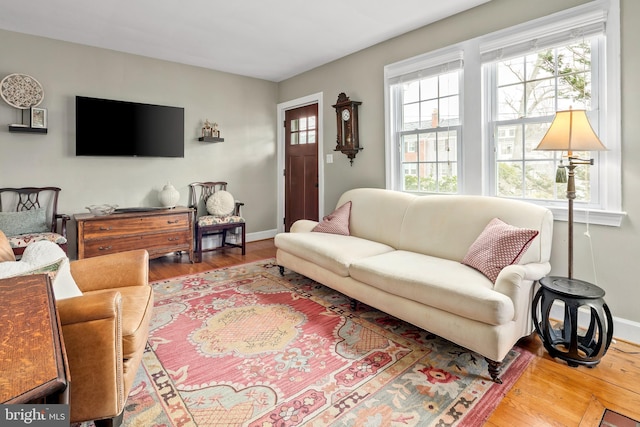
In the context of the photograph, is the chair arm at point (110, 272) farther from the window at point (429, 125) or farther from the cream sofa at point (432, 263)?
the window at point (429, 125)

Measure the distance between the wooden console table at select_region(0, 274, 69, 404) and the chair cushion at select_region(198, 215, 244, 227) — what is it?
11.0 ft

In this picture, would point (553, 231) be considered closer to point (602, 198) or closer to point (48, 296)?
point (602, 198)

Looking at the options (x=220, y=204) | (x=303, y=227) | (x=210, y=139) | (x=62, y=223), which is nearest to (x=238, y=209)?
(x=220, y=204)

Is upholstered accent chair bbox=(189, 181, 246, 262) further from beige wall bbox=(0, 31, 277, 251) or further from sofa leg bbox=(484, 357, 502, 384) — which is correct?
sofa leg bbox=(484, 357, 502, 384)

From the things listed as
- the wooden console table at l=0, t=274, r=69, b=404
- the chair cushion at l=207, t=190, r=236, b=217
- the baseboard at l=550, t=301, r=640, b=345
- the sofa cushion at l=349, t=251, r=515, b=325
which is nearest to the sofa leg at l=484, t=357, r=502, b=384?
the sofa cushion at l=349, t=251, r=515, b=325

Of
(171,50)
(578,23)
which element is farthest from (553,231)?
(171,50)

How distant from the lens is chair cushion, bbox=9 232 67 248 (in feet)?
10.6

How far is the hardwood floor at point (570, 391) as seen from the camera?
164 cm

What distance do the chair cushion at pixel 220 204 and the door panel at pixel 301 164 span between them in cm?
107

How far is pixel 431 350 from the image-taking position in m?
2.24

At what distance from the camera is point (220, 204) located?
4.75 metres

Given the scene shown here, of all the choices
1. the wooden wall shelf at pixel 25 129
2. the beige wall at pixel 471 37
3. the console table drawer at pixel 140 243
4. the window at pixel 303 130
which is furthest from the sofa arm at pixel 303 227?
the wooden wall shelf at pixel 25 129

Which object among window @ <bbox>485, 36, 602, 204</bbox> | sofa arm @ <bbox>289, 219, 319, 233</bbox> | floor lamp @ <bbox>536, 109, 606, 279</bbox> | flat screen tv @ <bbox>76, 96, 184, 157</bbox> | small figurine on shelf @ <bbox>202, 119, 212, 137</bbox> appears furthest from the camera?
small figurine on shelf @ <bbox>202, 119, 212, 137</bbox>

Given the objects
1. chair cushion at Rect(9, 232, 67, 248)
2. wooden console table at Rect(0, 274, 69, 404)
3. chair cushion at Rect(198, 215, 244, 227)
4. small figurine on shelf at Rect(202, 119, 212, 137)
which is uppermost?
small figurine on shelf at Rect(202, 119, 212, 137)
